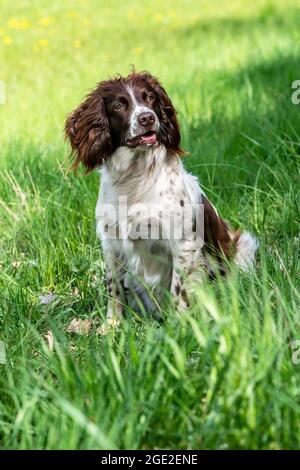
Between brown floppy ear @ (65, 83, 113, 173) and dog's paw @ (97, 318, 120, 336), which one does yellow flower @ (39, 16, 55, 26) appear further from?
dog's paw @ (97, 318, 120, 336)

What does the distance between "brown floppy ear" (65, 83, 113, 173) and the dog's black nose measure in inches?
9.9

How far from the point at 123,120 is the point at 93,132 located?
0.16 m

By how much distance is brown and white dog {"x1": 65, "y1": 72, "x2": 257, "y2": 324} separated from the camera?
4191 millimetres

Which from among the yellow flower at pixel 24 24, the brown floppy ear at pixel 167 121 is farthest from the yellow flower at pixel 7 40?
the brown floppy ear at pixel 167 121

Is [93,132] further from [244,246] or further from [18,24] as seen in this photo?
[18,24]

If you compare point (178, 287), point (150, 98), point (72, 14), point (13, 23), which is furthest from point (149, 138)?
point (72, 14)

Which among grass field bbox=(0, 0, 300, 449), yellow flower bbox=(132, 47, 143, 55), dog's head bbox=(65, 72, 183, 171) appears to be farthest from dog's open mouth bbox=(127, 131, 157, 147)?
yellow flower bbox=(132, 47, 143, 55)

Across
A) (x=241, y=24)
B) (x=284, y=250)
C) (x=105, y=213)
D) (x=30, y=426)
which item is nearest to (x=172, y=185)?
(x=105, y=213)

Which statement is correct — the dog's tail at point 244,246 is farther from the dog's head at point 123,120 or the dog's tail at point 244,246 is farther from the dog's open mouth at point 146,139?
the dog's open mouth at point 146,139

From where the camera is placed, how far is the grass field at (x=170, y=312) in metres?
2.49

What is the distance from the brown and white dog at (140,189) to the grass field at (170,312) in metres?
0.25

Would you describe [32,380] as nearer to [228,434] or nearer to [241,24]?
[228,434]

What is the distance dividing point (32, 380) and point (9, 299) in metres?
1.03

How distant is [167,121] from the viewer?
14.0 feet
